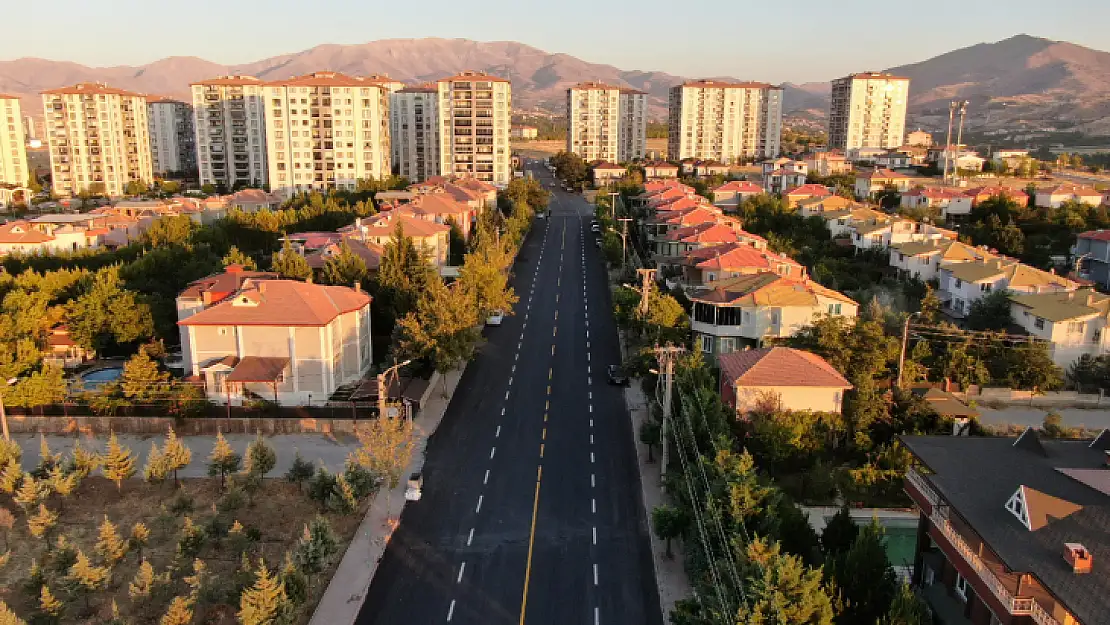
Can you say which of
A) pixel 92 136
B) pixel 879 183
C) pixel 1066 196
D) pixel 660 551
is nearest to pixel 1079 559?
pixel 660 551

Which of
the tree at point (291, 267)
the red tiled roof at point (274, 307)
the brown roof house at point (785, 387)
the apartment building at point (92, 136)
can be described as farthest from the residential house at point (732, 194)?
the apartment building at point (92, 136)

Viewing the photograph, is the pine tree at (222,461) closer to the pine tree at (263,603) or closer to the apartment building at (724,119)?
the pine tree at (263,603)

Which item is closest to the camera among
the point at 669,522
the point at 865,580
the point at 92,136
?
the point at 865,580

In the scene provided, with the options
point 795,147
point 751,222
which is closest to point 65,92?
point 751,222

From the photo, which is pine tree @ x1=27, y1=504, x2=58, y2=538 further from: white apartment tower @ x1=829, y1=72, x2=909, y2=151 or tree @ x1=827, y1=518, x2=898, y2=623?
white apartment tower @ x1=829, y1=72, x2=909, y2=151

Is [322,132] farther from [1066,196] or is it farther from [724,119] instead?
[1066,196]

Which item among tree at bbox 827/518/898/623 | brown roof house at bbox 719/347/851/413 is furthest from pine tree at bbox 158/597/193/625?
brown roof house at bbox 719/347/851/413
